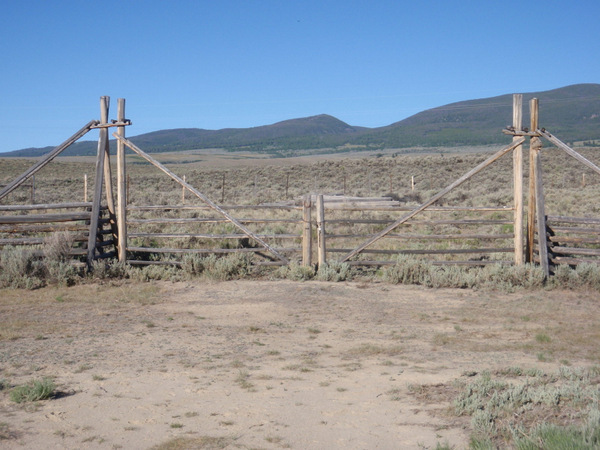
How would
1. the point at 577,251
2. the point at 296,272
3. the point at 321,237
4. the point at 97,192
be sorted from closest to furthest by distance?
1. the point at 577,251
2. the point at 296,272
3. the point at 321,237
4. the point at 97,192

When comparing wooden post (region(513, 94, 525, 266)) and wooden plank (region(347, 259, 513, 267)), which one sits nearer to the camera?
wooden post (region(513, 94, 525, 266))

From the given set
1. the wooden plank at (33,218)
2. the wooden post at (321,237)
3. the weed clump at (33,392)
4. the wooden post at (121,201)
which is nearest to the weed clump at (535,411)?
the weed clump at (33,392)

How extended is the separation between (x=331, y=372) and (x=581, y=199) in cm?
1949

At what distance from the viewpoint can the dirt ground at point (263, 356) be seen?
435 centimetres

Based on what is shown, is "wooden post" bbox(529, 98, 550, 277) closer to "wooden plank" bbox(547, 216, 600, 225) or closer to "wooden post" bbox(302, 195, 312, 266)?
"wooden plank" bbox(547, 216, 600, 225)

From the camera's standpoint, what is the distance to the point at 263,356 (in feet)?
20.8

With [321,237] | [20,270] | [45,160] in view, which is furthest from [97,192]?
[321,237]

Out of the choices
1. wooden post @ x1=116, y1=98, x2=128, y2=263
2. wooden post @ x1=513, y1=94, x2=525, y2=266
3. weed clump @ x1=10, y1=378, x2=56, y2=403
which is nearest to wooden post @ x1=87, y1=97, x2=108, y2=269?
wooden post @ x1=116, y1=98, x2=128, y2=263

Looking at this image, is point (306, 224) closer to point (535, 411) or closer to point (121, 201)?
point (121, 201)

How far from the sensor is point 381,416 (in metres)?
Answer: 4.55

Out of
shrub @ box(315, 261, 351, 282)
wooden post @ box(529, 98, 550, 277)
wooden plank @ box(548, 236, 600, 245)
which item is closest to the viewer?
wooden plank @ box(548, 236, 600, 245)

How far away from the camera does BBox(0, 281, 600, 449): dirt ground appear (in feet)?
14.3

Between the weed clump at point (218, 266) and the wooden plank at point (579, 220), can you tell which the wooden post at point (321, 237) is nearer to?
the weed clump at point (218, 266)

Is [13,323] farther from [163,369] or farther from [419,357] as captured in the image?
[419,357]
